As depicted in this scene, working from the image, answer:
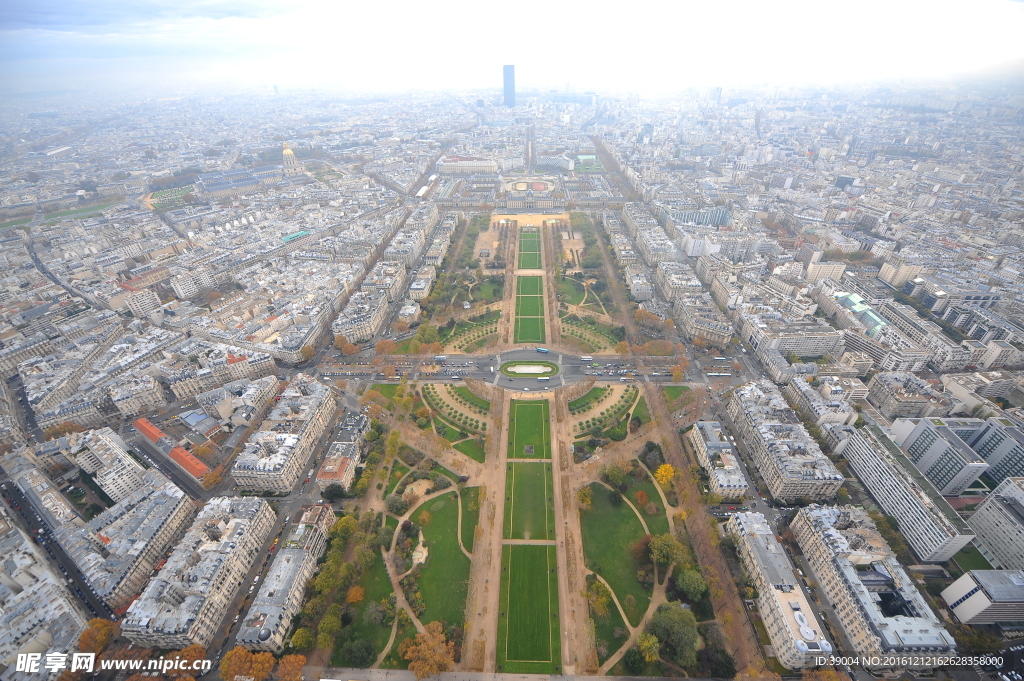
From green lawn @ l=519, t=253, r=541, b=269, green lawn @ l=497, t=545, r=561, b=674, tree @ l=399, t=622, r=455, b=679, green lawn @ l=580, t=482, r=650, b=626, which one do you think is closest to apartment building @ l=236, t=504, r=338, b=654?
tree @ l=399, t=622, r=455, b=679

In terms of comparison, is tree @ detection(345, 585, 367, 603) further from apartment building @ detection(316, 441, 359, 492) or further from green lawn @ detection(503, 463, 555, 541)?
green lawn @ detection(503, 463, 555, 541)

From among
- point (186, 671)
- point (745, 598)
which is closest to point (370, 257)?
point (186, 671)

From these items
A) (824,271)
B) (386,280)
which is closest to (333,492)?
(386,280)

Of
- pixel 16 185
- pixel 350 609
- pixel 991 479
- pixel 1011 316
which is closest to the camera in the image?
pixel 350 609

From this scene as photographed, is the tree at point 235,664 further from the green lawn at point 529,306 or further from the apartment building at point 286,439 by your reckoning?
the green lawn at point 529,306

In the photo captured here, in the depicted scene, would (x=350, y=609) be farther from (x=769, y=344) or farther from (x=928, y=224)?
(x=928, y=224)

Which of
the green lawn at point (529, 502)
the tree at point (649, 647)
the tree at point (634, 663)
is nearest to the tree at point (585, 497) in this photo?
the green lawn at point (529, 502)
